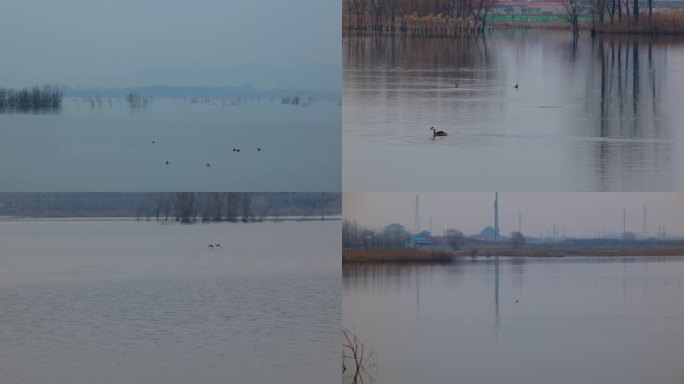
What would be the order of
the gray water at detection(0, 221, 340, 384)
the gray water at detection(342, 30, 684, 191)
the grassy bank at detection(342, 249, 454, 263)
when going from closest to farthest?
1. the gray water at detection(0, 221, 340, 384)
2. the gray water at detection(342, 30, 684, 191)
3. the grassy bank at detection(342, 249, 454, 263)

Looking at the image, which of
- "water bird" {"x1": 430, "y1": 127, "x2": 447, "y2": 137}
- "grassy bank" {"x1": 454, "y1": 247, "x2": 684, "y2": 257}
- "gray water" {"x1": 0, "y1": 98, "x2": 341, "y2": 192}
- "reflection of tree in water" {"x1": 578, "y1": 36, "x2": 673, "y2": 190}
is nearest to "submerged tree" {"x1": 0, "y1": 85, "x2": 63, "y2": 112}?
"gray water" {"x1": 0, "y1": 98, "x2": 341, "y2": 192}

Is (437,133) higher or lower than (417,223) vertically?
higher

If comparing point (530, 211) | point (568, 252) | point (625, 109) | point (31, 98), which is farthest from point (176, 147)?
point (625, 109)

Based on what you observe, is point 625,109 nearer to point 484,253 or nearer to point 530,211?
point 530,211

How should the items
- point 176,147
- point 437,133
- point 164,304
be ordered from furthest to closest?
point 437,133 < point 176,147 < point 164,304

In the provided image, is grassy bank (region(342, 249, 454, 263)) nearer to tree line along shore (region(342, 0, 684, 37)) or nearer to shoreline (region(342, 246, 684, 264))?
shoreline (region(342, 246, 684, 264))

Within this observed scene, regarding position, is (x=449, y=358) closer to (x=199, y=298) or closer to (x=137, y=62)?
(x=199, y=298)

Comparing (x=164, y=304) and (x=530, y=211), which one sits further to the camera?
(x=530, y=211)
